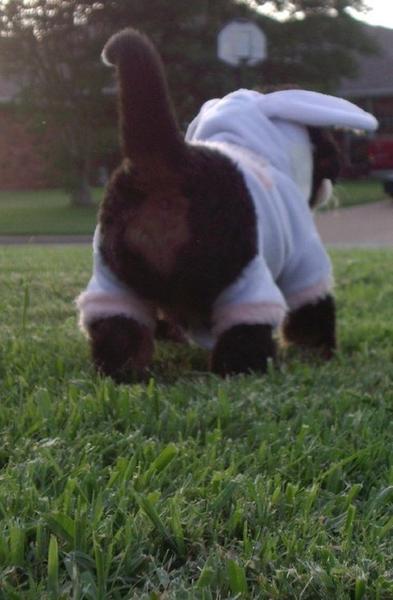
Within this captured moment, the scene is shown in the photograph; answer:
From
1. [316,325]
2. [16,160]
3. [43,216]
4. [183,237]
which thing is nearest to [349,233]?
[43,216]

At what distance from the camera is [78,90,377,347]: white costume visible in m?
3.15

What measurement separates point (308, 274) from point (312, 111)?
0.61m

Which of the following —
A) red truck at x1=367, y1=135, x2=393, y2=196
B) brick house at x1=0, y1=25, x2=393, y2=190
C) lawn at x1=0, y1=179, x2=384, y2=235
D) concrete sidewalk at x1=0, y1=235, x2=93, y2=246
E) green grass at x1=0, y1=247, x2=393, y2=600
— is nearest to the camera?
green grass at x1=0, y1=247, x2=393, y2=600

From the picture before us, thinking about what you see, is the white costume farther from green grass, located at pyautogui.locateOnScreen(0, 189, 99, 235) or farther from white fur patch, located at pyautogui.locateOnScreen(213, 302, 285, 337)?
green grass, located at pyautogui.locateOnScreen(0, 189, 99, 235)

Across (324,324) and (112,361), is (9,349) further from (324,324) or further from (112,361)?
(324,324)

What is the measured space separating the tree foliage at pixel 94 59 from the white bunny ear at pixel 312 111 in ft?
50.4

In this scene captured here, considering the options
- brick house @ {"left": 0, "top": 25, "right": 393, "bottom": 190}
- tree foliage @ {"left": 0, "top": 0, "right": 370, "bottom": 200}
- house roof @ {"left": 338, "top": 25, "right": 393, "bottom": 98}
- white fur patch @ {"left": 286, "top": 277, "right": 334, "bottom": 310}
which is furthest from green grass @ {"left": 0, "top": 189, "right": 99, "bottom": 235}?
white fur patch @ {"left": 286, "top": 277, "right": 334, "bottom": 310}

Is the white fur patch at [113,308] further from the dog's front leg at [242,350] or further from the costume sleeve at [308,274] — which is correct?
the costume sleeve at [308,274]

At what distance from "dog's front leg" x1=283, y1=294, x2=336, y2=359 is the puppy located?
20 centimetres

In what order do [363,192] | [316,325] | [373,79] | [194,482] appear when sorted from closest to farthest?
[194,482] → [316,325] → [363,192] → [373,79]

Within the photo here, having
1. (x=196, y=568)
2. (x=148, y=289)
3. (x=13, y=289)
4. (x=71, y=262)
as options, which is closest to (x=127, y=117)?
(x=148, y=289)

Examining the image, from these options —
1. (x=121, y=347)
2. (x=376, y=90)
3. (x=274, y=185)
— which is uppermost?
(x=274, y=185)

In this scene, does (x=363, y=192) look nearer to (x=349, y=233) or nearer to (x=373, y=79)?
(x=373, y=79)

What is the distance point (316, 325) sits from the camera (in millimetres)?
3709
